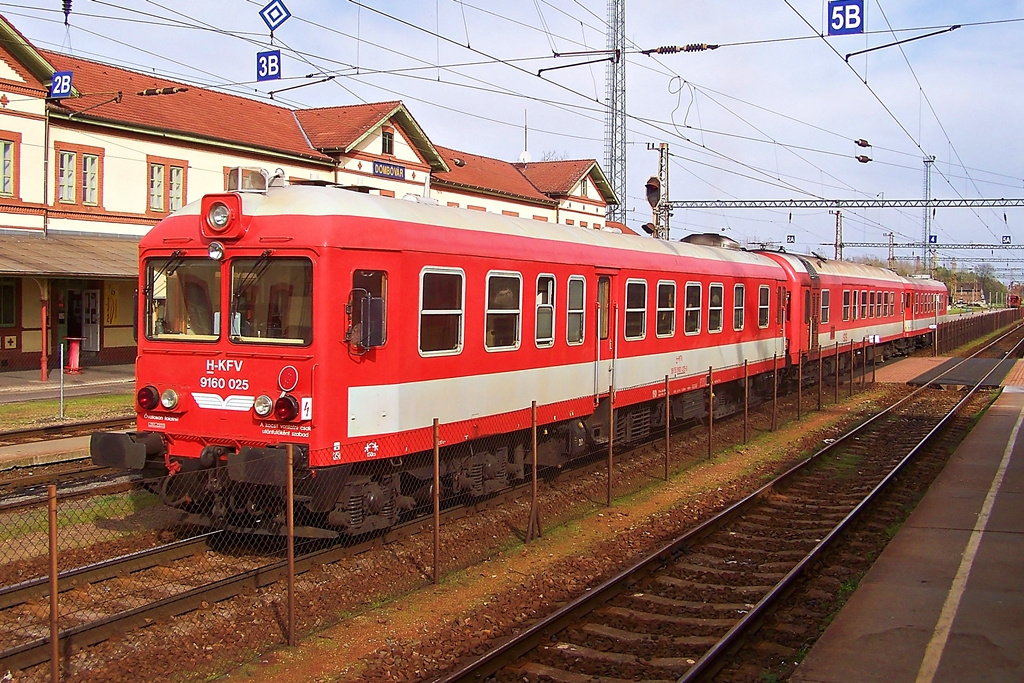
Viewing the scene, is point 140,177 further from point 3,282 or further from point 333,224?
point 333,224

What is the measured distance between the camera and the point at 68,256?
25844 mm

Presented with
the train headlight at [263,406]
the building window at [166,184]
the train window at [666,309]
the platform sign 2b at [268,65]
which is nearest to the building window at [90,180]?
the building window at [166,184]

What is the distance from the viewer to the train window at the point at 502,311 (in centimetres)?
1093

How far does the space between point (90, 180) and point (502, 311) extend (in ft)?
72.9

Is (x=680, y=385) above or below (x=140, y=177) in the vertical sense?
below

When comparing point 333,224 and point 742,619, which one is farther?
point 333,224

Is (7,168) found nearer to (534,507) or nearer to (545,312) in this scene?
(545,312)

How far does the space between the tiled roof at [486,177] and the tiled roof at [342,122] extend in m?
4.40

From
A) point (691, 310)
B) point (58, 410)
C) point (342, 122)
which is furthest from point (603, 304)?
point (342, 122)

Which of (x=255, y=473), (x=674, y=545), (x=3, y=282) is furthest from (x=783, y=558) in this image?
(x=3, y=282)

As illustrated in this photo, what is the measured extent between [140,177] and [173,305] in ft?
75.3

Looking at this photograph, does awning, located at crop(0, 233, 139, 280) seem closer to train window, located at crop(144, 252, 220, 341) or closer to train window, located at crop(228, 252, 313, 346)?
train window, located at crop(144, 252, 220, 341)

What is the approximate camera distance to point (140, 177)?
30469 mm

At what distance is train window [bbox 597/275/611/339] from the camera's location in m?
13.5
